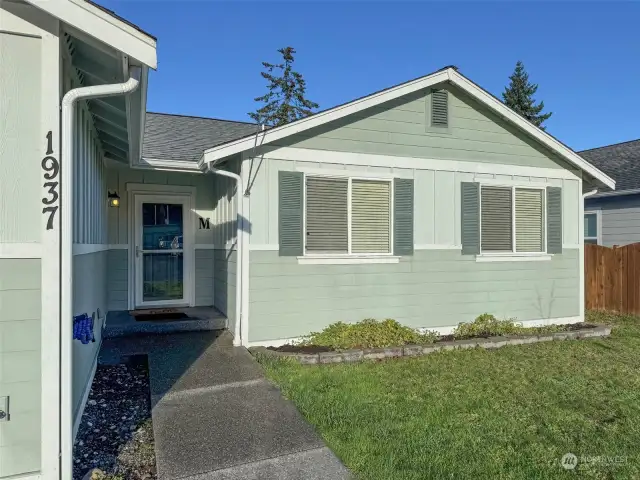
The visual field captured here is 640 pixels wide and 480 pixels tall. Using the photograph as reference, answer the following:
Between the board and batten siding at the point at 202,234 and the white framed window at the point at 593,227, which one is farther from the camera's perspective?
the white framed window at the point at 593,227

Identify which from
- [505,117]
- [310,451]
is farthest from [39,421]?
[505,117]

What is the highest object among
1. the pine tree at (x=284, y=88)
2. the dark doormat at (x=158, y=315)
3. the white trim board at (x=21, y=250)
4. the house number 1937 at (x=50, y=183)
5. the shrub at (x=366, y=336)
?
the pine tree at (x=284, y=88)

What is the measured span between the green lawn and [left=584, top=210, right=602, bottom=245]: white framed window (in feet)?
22.5

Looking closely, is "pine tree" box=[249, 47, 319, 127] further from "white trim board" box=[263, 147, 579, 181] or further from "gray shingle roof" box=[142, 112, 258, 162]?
"white trim board" box=[263, 147, 579, 181]

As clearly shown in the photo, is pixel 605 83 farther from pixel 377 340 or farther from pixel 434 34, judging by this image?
pixel 377 340

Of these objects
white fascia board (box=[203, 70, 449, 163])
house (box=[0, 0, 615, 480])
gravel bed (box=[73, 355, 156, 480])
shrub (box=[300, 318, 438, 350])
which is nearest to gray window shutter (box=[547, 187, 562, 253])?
house (box=[0, 0, 615, 480])

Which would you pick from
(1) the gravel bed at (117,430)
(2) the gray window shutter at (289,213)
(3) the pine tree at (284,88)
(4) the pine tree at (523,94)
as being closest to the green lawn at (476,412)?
(1) the gravel bed at (117,430)

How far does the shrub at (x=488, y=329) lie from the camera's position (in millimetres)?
7168

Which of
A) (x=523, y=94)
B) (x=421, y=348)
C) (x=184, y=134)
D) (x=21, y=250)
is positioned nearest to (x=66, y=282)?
(x=21, y=250)

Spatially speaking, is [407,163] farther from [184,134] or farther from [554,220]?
[184,134]

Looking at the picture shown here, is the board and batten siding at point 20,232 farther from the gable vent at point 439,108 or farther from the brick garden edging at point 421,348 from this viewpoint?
the gable vent at point 439,108

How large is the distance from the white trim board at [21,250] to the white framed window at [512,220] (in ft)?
21.6

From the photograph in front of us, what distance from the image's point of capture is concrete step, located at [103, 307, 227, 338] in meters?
6.51

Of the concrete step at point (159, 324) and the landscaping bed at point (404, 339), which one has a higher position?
the concrete step at point (159, 324)
